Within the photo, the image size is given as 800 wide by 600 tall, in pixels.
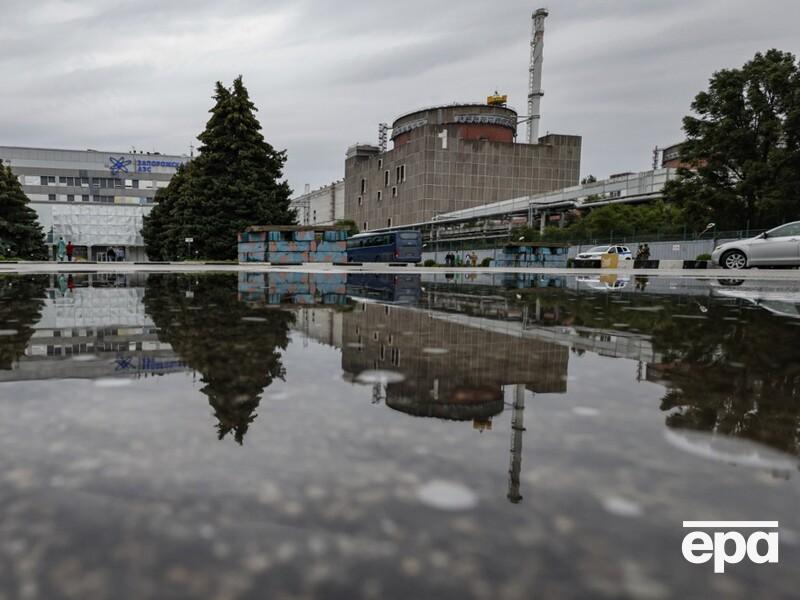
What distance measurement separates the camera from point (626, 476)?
1.31 metres

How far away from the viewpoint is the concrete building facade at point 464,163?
74.7 m

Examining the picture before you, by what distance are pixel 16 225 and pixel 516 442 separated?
4504 centimetres

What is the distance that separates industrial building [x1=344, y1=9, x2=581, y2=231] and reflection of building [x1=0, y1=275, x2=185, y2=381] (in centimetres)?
7122

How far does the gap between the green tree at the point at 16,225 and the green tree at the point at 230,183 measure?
571 inches

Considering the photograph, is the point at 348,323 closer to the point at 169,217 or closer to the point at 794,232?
the point at 794,232

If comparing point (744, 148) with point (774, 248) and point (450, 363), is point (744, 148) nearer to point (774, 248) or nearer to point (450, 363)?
point (774, 248)

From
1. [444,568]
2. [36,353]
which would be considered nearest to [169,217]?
[36,353]

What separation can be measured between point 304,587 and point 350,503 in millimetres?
287

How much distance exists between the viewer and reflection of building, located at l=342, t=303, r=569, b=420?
1.98 m

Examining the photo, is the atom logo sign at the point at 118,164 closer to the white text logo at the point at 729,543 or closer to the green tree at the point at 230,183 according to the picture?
the green tree at the point at 230,183

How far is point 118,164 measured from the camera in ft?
281

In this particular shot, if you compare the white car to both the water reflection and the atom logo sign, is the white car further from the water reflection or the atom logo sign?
the atom logo sign

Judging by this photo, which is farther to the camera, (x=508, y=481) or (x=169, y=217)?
(x=169, y=217)

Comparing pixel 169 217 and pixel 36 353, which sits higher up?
pixel 169 217
